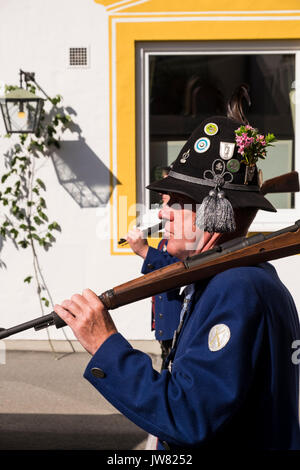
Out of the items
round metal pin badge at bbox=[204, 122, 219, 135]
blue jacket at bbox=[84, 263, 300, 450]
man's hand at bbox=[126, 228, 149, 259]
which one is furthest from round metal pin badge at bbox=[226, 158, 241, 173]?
man's hand at bbox=[126, 228, 149, 259]

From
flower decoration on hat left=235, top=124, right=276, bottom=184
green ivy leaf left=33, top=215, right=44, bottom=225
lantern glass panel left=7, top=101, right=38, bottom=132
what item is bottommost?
green ivy leaf left=33, top=215, right=44, bottom=225

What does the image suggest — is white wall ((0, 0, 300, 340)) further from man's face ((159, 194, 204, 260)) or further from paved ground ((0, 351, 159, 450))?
man's face ((159, 194, 204, 260))

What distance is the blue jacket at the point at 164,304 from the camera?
3746mm

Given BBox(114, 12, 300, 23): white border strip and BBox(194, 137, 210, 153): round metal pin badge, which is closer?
BBox(194, 137, 210, 153): round metal pin badge

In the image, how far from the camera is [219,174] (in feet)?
5.87

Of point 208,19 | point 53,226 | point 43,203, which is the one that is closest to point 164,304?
point 53,226

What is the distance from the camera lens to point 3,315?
627 cm

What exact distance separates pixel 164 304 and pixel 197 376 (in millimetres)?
2406

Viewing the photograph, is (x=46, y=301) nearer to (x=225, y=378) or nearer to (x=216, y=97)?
(x=216, y=97)

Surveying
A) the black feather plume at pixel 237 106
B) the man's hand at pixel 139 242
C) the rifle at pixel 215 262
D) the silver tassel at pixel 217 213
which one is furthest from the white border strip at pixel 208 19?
the rifle at pixel 215 262

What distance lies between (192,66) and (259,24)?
761 mm

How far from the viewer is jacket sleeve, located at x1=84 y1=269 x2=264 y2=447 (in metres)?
1.41

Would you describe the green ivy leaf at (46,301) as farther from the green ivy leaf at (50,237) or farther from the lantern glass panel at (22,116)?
the lantern glass panel at (22,116)

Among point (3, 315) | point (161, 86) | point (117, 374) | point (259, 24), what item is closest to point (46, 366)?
point (3, 315)
